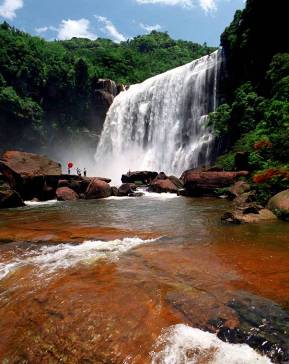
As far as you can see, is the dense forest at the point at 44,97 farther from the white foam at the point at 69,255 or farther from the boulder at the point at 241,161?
the white foam at the point at 69,255

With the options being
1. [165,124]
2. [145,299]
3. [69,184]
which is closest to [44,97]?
[165,124]


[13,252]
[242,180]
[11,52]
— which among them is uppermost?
[11,52]

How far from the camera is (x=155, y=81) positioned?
1533 inches

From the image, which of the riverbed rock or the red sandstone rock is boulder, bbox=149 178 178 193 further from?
the riverbed rock

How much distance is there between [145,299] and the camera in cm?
481

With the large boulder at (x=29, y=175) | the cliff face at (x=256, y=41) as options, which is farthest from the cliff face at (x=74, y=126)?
the large boulder at (x=29, y=175)

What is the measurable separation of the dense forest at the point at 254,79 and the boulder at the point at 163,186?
3.58 meters

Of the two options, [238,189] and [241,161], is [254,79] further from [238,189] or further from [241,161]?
[238,189]

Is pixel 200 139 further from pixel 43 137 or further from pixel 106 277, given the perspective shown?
pixel 106 277

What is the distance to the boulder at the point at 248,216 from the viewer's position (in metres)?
10.7

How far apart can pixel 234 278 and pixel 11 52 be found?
150ft

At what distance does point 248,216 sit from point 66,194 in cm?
1456

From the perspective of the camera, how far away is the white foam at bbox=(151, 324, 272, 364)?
3.53 metres

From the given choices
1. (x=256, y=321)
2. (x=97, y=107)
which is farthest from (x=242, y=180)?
(x=97, y=107)
